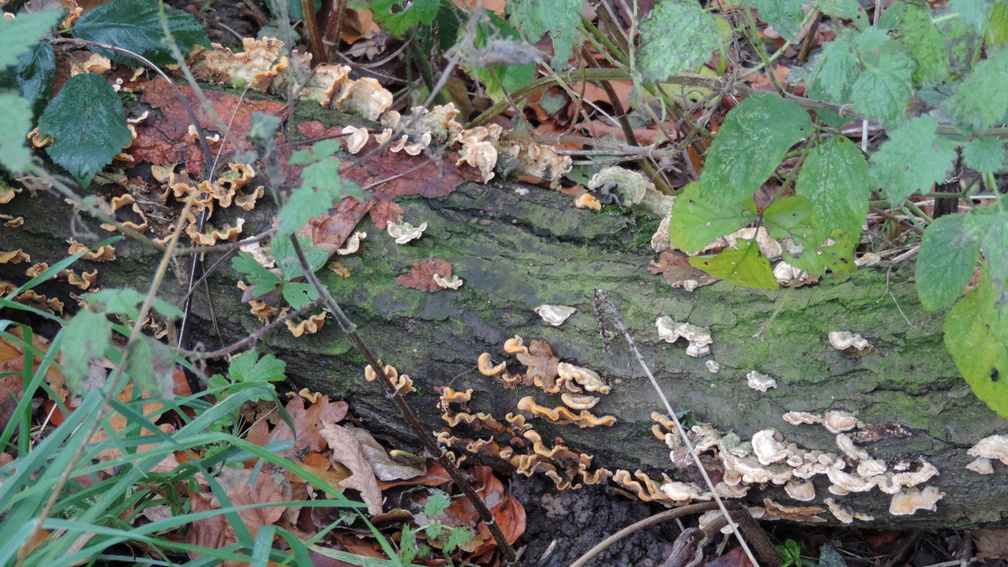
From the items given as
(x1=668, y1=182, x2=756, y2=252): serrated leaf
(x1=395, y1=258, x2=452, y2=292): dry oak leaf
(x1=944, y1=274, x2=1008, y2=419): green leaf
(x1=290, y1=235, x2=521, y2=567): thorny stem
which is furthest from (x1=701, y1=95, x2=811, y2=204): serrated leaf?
(x1=290, y1=235, x2=521, y2=567): thorny stem

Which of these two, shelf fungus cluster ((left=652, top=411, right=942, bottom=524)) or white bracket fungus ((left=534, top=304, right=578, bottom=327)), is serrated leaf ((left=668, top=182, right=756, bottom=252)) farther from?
shelf fungus cluster ((left=652, top=411, right=942, bottom=524))

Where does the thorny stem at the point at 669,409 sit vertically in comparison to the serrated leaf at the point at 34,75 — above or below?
below

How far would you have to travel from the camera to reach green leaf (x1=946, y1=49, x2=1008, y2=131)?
1971mm

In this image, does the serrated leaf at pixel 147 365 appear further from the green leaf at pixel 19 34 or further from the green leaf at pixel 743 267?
the green leaf at pixel 743 267

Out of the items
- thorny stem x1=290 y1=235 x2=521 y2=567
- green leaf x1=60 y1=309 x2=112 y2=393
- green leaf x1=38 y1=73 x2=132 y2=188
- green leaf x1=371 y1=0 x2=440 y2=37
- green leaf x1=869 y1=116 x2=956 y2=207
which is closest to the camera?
green leaf x1=60 y1=309 x2=112 y2=393

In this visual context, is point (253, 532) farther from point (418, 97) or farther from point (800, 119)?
point (418, 97)

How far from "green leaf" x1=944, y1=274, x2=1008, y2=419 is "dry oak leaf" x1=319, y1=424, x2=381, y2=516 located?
91.1 inches

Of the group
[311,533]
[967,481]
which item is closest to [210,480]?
[311,533]

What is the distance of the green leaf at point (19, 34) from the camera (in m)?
1.84

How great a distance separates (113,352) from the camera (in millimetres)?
2053

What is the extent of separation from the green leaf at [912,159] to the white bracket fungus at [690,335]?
0.96 meters

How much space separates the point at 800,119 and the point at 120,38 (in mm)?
2922

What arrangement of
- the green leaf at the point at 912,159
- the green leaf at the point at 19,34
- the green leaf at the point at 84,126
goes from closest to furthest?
the green leaf at the point at 19,34, the green leaf at the point at 912,159, the green leaf at the point at 84,126

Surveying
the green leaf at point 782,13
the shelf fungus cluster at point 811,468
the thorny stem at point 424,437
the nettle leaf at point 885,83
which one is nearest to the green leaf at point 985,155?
the nettle leaf at point 885,83
